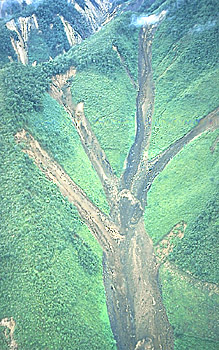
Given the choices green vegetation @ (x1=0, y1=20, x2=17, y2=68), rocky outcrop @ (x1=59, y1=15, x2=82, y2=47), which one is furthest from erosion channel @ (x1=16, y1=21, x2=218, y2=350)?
Result: rocky outcrop @ (x1=59, y1=15, x2=82, y2=47)

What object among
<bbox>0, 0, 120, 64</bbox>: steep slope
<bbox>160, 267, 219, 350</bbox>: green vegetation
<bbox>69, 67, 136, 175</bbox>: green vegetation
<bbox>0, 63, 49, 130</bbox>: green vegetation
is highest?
<bbox>0, 0, 120, 64</bbox>: steep slope

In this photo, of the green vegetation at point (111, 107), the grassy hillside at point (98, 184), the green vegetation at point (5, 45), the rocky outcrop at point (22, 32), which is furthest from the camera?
the rocky outcrop at point (22, 32)

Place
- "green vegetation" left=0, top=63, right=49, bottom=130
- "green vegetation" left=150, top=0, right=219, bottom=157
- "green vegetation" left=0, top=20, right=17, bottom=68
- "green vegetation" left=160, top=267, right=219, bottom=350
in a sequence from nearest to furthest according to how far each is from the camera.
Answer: "green vegetation" left=160, top=267, right=219, bottom=350
"green vegetation" left=0, top=63, right=49, bottom=130
"green vegetation" left=150, top=0, right=219, bottom=157
"green vegetation" left=0, top=20, right=17, bottom=68

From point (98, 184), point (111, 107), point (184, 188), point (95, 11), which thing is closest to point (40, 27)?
point (95, 11)

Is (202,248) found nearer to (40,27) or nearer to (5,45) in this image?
(5,45)

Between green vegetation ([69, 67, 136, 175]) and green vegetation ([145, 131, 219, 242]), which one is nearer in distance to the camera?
green vegetation ([145, 131, 219, 242])

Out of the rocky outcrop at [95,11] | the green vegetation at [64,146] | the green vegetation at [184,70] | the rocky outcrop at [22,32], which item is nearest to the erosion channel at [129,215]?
the green vegetation at [64,146]

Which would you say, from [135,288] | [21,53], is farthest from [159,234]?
[21,53]

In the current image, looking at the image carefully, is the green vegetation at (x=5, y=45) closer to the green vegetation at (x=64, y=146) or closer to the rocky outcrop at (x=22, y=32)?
the rocky outcrop at (x=22, y=32)

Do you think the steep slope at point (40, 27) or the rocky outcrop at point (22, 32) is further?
the steep slope at point (40, 27)

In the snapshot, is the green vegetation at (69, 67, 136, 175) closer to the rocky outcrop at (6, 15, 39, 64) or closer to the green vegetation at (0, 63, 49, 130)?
the green vegetation at (0, 63, 49, 130)
